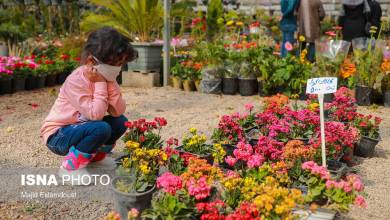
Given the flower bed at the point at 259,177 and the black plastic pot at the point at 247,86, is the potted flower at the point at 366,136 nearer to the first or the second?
the flower bed at the point at 259,177

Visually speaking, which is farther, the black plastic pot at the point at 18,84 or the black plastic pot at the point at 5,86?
the black plastic pot at the point at 18,84

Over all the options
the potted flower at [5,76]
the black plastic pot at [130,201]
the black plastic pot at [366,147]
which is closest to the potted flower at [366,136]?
the black plastic pot at [366,147]

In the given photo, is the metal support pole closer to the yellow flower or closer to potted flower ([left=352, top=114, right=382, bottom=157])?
potted flower ([left=352, top=114, right=382, bottom=157])

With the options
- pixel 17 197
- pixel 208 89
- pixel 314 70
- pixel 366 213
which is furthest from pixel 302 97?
pixel 17 197

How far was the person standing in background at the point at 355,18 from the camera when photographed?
8.31 metres

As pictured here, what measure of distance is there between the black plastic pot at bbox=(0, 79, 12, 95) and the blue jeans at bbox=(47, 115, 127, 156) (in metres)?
4.04

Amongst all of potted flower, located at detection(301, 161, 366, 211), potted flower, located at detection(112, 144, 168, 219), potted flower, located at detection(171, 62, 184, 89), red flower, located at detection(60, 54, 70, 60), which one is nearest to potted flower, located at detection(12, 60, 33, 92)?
red flower, located at detection(60, 54, 70, 60)

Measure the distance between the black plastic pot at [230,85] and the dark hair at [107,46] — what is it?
13.2 feet

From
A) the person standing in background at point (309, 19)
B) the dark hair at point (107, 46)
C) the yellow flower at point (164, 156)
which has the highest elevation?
the person standing in background at point (309, 19)

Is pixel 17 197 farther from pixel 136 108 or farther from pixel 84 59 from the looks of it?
pixel 136 108

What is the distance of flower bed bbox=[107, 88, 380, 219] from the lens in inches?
95.8

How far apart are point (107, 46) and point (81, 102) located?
43 centimetres

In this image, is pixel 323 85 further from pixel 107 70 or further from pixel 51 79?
pixel 51 79

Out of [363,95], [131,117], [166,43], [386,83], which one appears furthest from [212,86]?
[386,83]
